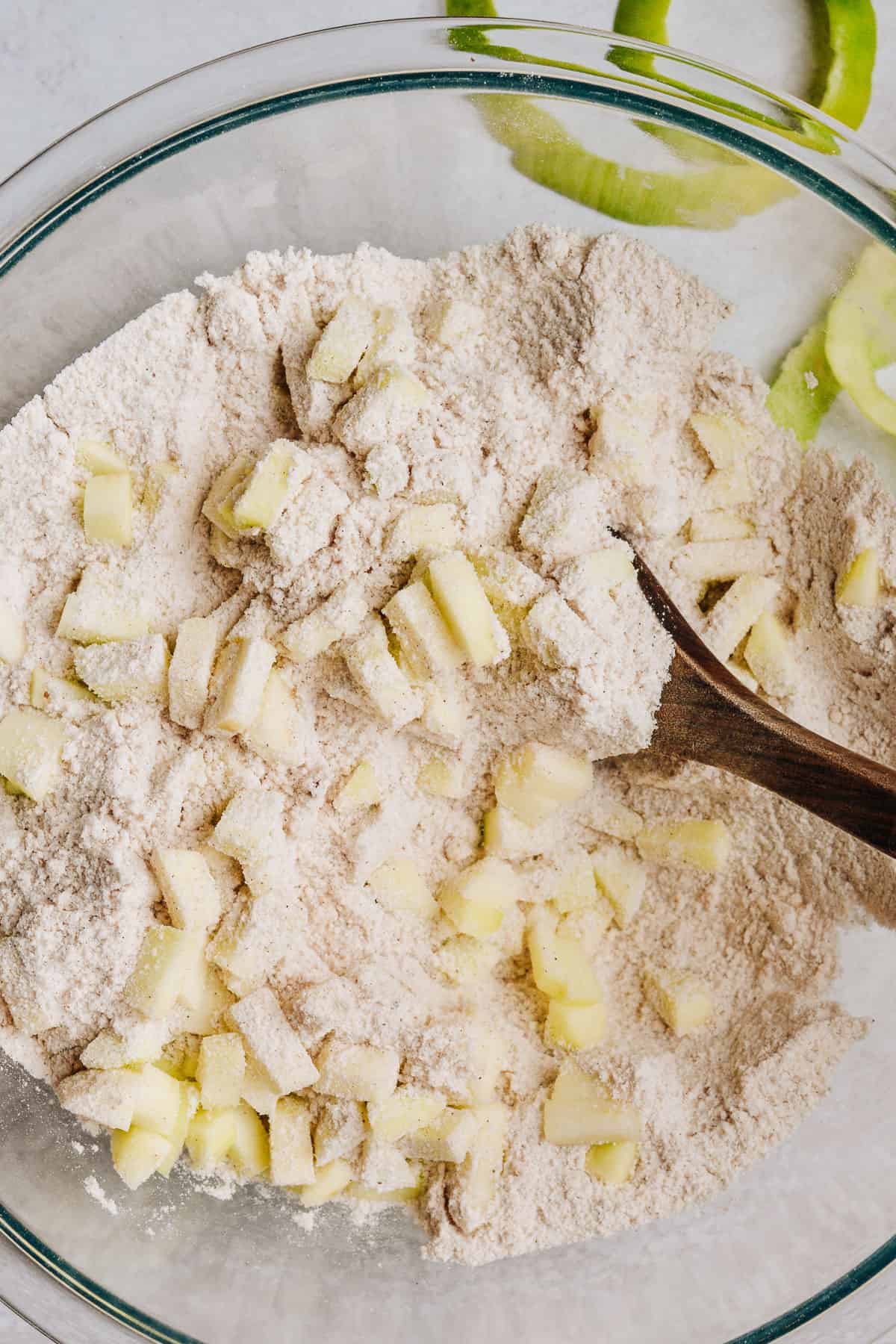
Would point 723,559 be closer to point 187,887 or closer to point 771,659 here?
point 771,659

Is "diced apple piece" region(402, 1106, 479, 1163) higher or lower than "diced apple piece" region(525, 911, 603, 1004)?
lower

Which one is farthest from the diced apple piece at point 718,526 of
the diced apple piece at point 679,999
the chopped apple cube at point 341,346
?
the diced apple piece at point 679,999

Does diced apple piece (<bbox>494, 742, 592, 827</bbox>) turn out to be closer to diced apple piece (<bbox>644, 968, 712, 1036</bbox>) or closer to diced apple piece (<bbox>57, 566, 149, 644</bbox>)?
diced apple piece (<bbox>644, 968, 712, 1036</bbox>)

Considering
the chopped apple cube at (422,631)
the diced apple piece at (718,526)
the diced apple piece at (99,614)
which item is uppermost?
the diced apple piece at (718,526)

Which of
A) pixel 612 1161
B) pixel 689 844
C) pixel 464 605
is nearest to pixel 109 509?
pixel 464 605

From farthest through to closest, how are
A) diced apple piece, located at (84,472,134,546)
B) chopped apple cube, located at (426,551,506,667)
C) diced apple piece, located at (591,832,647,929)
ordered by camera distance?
diced apple piece, located at (591,832,647,929) < diced apple piece, located at (84,472,134,546) < chopped apple cube, located at (426,551,506,667)

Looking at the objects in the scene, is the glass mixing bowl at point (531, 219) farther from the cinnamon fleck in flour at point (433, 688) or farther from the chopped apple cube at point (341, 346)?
the chopped apple cube at point (341, 346)

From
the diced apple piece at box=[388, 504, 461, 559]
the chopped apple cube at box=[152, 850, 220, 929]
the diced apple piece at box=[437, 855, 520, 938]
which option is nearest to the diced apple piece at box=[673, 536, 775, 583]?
the diced apple piece at box=[388, 504, 461, 559]
